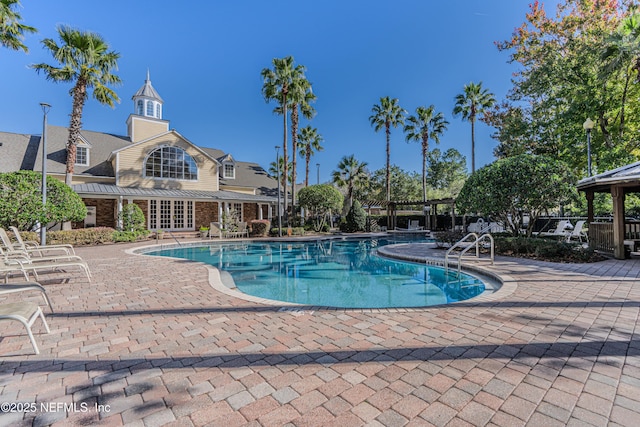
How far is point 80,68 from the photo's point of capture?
15.3m

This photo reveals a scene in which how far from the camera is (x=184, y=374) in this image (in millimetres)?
2633

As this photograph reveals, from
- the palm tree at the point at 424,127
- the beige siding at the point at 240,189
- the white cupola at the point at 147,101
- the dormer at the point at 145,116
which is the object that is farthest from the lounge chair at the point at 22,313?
the palm tree at the point at 424,127

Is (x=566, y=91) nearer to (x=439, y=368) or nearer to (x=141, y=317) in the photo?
(x=439, y=368)

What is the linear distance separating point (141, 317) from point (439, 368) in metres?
3.86

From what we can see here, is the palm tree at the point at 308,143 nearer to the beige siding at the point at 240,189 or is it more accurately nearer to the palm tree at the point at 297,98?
the palm tree at the point at 297,98

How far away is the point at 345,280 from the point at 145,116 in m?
24.0

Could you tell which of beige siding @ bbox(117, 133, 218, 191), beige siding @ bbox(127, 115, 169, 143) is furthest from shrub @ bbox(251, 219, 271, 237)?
beige siding @ bbox(127, 115, 169, 143)

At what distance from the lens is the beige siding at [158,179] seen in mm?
20062

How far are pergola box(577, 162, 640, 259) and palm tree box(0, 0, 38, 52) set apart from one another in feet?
71.1

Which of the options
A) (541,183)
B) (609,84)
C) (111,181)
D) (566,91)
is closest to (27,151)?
(111,181)

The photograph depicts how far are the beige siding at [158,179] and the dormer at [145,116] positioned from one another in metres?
4.11

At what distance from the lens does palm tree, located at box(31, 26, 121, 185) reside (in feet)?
48.5

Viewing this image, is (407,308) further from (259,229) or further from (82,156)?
(82,156)

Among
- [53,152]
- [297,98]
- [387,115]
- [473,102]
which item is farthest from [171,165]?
[473,102]
